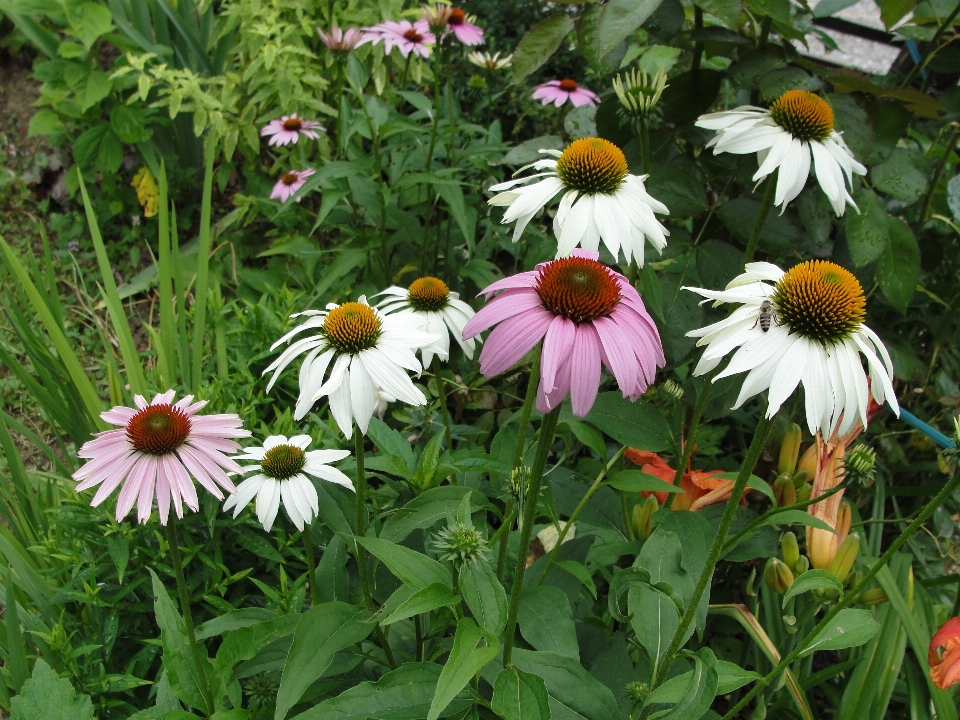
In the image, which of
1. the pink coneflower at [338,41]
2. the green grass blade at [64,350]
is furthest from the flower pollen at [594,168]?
the pink coneflower at [338,41]

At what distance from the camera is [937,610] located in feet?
4.73

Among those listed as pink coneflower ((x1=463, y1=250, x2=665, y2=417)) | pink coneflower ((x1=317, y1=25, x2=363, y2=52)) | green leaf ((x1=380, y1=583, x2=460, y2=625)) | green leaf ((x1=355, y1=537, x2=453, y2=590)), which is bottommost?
green leaf ((x1=355, y1=537, x2=453, y2=590))

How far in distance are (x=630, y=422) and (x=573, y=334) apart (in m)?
0.54

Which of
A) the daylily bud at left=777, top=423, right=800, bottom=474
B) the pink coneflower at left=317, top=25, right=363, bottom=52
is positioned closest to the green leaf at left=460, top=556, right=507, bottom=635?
the daylily bud at left=777, top=423, right=800, bottom=474

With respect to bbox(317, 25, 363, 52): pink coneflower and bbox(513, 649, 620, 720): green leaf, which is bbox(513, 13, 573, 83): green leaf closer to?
bbox(317, 25, 363, 52): pink coneflower

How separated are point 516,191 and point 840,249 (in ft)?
3.12

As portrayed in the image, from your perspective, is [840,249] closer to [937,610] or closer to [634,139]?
[634,139]

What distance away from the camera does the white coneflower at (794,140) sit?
116 centimetres

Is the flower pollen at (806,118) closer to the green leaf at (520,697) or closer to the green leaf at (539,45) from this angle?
the green leaf at (539,45)

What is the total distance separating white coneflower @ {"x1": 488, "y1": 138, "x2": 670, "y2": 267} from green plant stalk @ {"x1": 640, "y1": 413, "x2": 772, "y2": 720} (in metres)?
0.31

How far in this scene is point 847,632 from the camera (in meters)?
1.03

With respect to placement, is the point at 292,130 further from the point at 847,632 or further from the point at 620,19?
the point at 847,632

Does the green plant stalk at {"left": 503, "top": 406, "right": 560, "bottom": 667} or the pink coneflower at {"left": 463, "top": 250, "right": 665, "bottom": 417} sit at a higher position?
the pink coneflower at {"left": 463, "top": 250, "right": 665, "bottom": 417}

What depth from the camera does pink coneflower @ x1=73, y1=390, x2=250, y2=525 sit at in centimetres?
94
